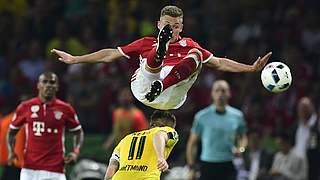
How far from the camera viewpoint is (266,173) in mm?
17438

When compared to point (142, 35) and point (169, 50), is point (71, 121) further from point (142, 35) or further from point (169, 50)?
point (142, 35)

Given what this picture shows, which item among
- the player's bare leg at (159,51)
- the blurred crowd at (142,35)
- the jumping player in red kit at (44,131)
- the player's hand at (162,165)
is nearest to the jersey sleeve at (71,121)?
the jumping player in red kit at (44,131)

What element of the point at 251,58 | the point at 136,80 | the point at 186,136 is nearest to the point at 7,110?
the point at 186,136

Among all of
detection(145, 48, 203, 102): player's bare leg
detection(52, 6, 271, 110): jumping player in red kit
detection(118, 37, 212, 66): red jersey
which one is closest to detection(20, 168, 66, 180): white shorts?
detection(52, 6, 271, 110): jumping player in red kit

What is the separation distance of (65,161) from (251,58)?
17.3ft

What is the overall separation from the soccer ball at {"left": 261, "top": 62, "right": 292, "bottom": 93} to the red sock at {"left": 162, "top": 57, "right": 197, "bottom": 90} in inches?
33.5

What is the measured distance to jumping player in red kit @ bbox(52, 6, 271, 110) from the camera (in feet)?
40.4

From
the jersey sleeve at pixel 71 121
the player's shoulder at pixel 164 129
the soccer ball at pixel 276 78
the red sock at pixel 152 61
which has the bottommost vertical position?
the player's shoulder at pixel 164 129

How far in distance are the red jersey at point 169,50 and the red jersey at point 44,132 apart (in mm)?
2358

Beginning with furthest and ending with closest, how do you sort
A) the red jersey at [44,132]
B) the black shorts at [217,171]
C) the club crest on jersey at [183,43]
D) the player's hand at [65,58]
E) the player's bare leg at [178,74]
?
the black shorts at [217,171] < the red jersey at [44,132] < the club crest on jersey at [183,43] < the player's hand at [65,58] < the player's bare leg at [178,74]

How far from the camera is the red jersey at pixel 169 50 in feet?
41.7

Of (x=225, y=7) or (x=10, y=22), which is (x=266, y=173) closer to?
(x=225, y=7)

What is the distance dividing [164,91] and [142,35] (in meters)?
7.89

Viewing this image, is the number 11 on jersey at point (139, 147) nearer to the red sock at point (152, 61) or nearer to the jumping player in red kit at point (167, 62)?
the jumping player in red kit at point (167, 62)
